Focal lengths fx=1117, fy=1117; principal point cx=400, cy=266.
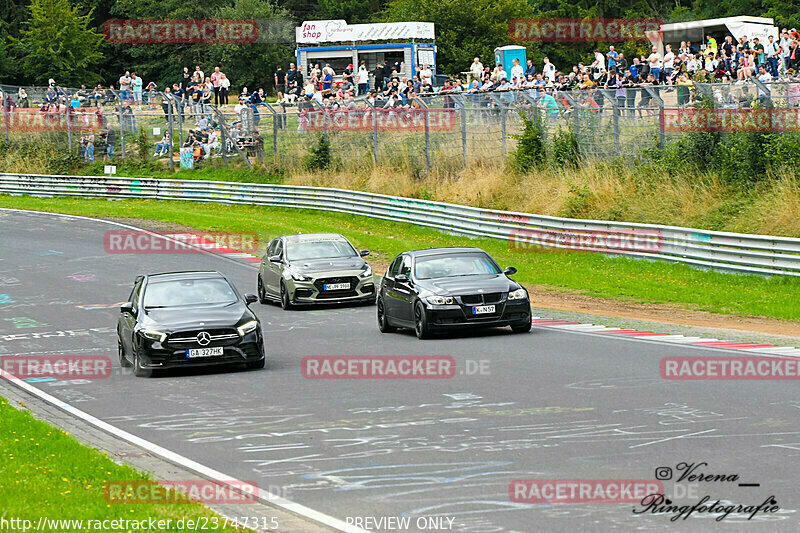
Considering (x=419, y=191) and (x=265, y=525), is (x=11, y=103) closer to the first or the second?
(x=419, y=191)

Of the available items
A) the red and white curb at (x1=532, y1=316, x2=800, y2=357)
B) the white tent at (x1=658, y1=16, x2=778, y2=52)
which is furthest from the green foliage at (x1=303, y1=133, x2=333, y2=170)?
the red and white curb at (x1=532, y1=316, x2=800, y2=357)

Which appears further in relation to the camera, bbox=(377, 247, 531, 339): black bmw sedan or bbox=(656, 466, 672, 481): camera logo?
bbox=(377, 247, 531, 339): black bmw sedan

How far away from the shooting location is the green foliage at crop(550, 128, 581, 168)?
32594 millimetres

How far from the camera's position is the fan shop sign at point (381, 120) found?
3700 centimetres

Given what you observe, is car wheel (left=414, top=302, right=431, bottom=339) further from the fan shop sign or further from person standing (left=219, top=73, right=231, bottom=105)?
person standing (left=219, top=73, right=231, bottom=105)

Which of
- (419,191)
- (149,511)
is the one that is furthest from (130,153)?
(149,511)

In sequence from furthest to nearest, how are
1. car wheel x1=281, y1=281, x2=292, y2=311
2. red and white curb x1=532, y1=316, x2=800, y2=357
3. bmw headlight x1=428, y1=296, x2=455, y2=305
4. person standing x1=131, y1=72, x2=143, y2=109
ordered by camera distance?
person standing x1=131, y1=72, x2=143, y2=109 < car wheel x1=281, y1=281, x2=292, y2=311 < bmw headlight x1=428, y1=296, x2=455, y2=305 < red and white curb x1=532, y1=316, x2=800, y2=357

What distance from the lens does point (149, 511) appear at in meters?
8.16

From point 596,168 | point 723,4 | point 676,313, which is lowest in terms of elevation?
point 676,313

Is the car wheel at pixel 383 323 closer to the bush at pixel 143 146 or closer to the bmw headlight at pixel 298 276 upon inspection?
the bmw headlight at pixel 298 276

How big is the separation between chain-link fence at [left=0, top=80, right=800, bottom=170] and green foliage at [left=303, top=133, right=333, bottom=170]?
147 millimetres

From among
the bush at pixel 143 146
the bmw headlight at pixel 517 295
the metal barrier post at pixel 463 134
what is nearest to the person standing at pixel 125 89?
the bush at pixel 143 146

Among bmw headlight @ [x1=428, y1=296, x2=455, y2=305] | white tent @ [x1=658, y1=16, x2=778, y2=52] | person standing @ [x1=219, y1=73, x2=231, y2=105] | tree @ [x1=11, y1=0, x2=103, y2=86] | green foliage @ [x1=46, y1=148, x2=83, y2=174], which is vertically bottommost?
bmw headlight @ [x1=428, y1=296, x2=455, y2=305]

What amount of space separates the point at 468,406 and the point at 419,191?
25910mm
